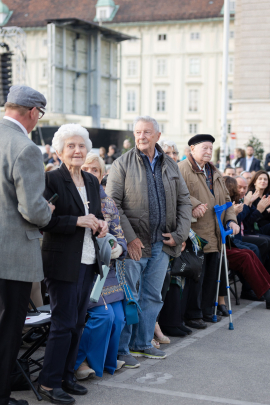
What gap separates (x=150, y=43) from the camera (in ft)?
228

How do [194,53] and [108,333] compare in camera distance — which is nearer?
[108,333]

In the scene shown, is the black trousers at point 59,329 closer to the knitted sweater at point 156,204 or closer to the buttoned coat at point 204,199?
the knitted sweater at point 156,204

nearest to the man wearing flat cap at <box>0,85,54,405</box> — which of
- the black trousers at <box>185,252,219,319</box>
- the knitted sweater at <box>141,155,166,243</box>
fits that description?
the knitted sweater at <box>141,155,166,243</box>

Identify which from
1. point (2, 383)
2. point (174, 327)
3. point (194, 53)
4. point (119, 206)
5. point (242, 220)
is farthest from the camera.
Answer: point (194, 53)

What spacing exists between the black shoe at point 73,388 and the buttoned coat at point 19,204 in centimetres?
107

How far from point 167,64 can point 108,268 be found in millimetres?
66856

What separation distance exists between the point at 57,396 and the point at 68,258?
0.99m

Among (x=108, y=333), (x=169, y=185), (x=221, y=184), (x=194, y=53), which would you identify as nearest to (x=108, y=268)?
(x=108, y=333)

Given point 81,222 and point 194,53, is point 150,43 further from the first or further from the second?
point 81,222

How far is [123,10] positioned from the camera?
230 ft

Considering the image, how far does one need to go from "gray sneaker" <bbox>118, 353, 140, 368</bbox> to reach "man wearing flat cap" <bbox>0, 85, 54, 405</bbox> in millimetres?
1468

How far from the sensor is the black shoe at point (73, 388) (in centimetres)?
465

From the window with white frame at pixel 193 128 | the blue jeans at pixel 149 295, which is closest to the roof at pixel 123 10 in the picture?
the window with white frame at pixel 193 128

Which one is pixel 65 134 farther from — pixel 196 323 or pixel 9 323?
pixel 196 323
